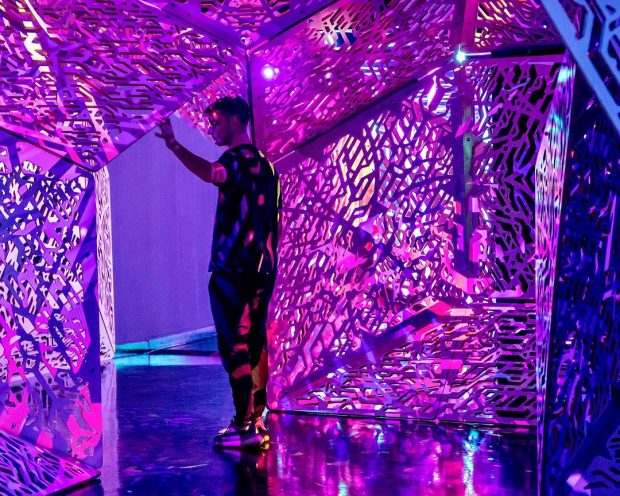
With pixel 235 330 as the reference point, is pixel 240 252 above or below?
above

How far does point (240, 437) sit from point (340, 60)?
2.26 meters

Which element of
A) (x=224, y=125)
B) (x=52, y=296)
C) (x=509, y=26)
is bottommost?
(x=52, y=296)

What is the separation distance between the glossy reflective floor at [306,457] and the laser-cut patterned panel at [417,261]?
0.29 m

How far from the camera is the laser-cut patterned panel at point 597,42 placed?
2.07m

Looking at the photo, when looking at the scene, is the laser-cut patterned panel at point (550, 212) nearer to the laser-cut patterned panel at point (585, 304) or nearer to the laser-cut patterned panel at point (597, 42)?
the laser-cut patterned panel at point (585, 304)

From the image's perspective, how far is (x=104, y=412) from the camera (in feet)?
20.7

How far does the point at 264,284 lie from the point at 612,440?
2.20 m

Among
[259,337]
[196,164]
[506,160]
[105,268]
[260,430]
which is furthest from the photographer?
[105,268]

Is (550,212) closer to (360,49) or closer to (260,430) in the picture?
(260,430)

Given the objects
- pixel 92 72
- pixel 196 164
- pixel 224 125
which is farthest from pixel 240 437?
pixel 92 72

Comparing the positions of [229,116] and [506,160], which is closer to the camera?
[229,116]

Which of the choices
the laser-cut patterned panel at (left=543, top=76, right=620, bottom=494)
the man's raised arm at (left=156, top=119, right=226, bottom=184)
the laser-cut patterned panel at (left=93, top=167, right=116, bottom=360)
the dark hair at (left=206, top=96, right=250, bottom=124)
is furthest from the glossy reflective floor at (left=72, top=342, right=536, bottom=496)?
the laser-cut patterned panel at (left=93, top=167, right=116, bottom=360)

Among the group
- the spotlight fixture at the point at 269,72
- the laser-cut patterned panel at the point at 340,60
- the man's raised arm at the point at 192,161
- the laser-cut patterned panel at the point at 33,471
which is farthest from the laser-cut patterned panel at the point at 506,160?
the laser-cut patterned panel at the point at 33,471

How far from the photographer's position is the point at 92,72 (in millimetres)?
4285
